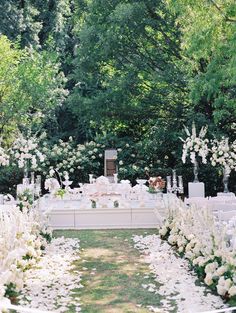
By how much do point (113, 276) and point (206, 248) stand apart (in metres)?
1.60

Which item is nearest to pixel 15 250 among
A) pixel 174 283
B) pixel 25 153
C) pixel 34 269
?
pixel 34 269

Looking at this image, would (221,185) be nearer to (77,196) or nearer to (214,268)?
(77,196)

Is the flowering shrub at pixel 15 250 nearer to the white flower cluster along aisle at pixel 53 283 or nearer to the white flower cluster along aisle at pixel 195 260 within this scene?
the white flower cluster along aisle at pixel 53 283

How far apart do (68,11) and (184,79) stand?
41.4 feet

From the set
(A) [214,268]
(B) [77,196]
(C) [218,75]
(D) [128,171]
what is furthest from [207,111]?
(A) [214,268]

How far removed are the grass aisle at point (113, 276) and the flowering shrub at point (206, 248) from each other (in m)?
0.77

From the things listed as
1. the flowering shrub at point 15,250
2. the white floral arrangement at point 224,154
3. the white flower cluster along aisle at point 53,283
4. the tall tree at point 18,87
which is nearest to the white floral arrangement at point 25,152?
the tall tree at point 18,87

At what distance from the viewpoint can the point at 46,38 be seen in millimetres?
29203

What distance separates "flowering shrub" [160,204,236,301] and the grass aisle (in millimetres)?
772

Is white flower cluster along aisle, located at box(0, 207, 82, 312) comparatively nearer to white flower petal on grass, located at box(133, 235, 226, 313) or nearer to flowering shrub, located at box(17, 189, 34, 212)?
white flower petal on grass, located at box(133, 235, 226, 313)

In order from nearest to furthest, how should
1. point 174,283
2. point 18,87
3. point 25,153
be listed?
point 174,283
point 25,153
point 18,87

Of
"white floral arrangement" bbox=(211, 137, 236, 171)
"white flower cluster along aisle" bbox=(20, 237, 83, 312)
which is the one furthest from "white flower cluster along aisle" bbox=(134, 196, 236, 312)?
"white floral arrangement" bbox=(211, 137, 236, 171)

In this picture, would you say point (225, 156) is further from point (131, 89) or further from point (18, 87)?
point (18, 87)

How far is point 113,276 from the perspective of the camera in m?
8.45
